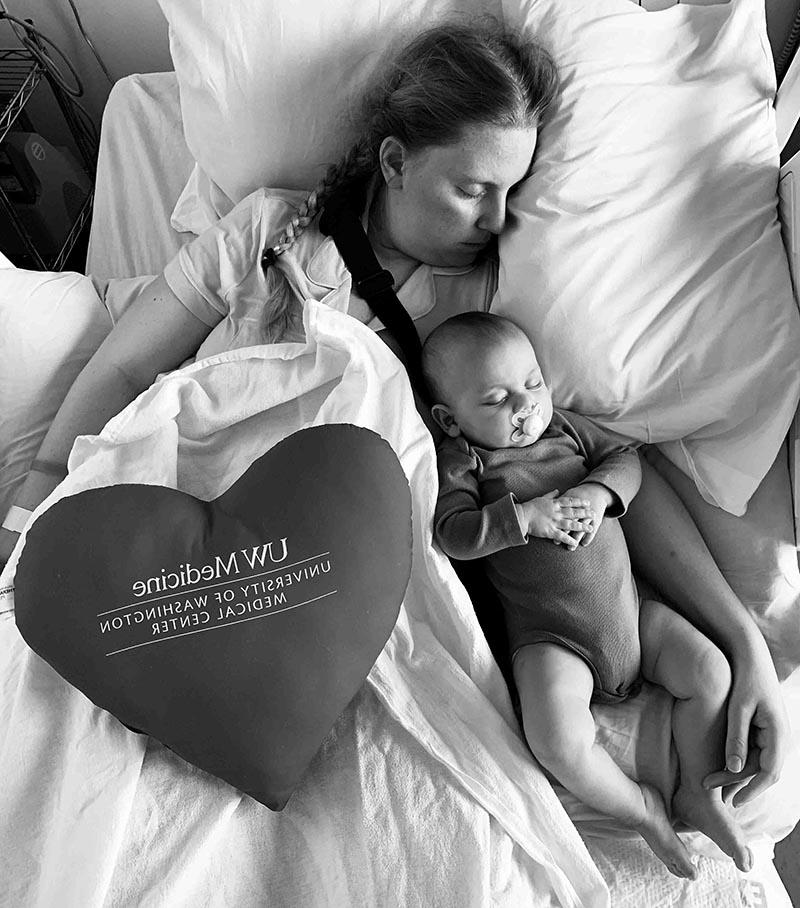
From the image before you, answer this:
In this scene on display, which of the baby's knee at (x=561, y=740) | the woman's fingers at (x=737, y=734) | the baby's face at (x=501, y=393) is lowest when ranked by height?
the woman's fingers at (x=737, y=734)

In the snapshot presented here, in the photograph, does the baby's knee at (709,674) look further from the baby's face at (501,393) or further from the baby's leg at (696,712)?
the baby's face at (501,393)

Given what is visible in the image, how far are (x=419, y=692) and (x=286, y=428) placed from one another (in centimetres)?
35

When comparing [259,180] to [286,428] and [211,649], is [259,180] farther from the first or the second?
[211,649]

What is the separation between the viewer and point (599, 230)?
959mm

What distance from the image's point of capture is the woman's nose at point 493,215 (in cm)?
97

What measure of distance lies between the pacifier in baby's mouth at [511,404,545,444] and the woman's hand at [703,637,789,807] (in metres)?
0.38

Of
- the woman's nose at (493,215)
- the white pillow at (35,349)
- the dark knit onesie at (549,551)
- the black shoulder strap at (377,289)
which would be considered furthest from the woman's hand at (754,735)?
the white pillow at (35,349)

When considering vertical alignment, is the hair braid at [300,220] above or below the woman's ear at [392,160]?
below

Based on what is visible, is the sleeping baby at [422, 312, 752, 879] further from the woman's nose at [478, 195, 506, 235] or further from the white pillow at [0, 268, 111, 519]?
the white pillow at [0, 268, 111, 519]

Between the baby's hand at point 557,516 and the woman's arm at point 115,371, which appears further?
the woman's arm at point 115,371

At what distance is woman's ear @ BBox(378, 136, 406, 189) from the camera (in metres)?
1.00

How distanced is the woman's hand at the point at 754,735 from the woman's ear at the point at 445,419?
17.8 inches

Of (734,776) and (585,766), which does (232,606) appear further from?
(734,776)

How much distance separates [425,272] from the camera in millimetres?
1075
